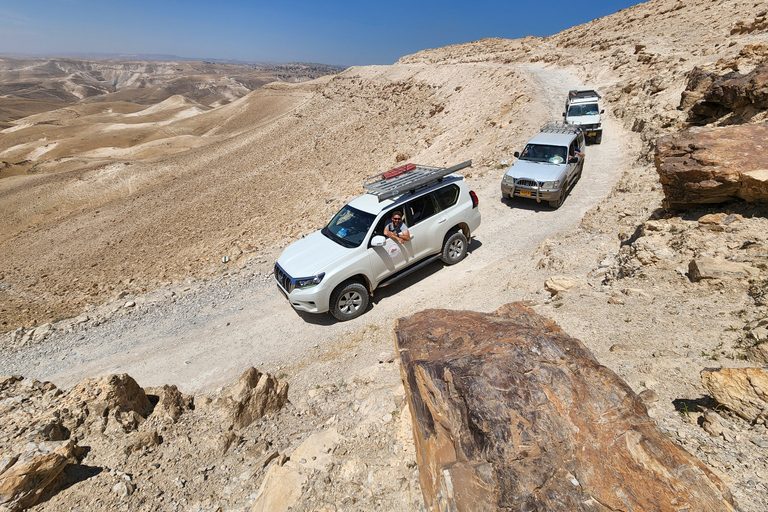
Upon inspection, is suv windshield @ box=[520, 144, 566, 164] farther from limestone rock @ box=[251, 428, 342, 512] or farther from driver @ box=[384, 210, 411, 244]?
limestone rock @ box=[251, 428, 342, 512]

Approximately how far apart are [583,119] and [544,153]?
6254 millimetres

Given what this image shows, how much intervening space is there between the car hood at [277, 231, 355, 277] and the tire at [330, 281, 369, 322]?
62cm

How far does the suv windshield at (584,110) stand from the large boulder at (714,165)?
34.6ft

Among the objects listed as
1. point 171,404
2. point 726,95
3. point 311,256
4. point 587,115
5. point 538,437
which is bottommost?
point 171,404

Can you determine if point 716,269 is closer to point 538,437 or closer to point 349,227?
point 538,437

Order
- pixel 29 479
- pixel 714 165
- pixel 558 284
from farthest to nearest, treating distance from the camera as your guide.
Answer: pixel 558 284
pixel 714 165
pixel 29 479

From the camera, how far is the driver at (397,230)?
306 inches

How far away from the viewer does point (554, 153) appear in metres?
12.0

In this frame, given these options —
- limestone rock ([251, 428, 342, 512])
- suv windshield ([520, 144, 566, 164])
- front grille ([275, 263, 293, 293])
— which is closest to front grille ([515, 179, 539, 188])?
suv windshield ([520, 144, 566, 164])

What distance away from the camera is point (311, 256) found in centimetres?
759

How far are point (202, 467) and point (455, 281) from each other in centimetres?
613

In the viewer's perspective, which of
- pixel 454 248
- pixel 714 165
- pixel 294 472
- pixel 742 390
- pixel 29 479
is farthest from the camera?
pixel 454 248

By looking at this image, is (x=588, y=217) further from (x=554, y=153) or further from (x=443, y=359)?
(x=443, y=359)

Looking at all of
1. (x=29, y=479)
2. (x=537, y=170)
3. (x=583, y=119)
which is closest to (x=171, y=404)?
(x=29, y=479)
